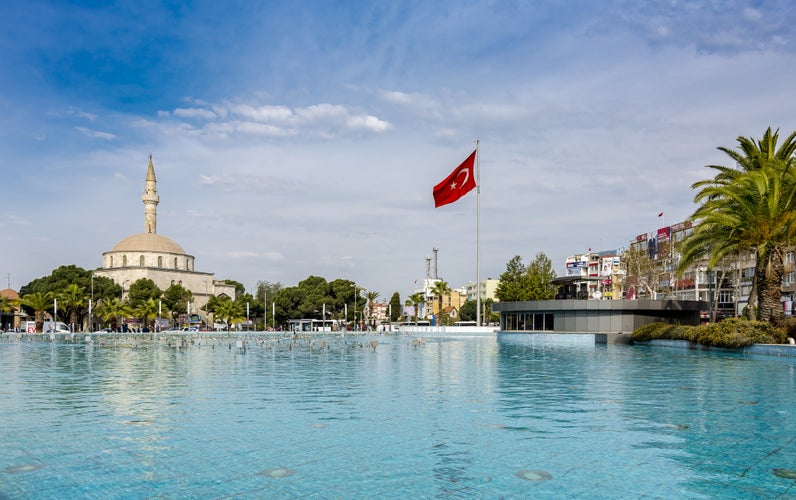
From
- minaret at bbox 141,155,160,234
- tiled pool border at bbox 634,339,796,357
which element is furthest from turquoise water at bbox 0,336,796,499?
minaret at bbox 141,155,160,234

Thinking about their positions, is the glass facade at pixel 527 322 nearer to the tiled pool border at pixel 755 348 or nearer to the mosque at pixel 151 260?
the tiled pool border at pixel 755 348

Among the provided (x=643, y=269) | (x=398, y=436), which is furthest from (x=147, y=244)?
(x=398, y=436)

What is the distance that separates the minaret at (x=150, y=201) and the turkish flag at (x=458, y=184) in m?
90.0

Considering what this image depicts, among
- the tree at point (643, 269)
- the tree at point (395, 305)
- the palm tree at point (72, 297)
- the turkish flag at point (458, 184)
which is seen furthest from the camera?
the tree at point (395, 305)

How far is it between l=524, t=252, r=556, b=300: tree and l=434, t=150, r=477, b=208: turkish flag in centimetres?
2268

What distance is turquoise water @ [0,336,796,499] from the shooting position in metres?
7.69

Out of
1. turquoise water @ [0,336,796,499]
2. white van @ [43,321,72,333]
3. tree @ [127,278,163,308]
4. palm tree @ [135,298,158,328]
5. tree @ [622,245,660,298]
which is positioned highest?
tree @ [622,245,660,298]

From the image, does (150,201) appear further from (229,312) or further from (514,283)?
(514,283)

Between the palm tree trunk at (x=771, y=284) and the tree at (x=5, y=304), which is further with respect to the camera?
the tree at (x=5, y=304)

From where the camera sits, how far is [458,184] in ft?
151

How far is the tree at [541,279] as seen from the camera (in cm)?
7044

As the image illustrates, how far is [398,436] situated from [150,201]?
126783 millimetres

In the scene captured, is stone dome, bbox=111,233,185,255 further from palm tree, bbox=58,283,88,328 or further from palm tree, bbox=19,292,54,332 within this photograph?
palm tree, bbox=19,292,54,332

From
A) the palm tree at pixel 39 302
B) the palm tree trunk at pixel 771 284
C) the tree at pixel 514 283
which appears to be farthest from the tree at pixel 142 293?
the palm tree trunk at pixel 771 284
